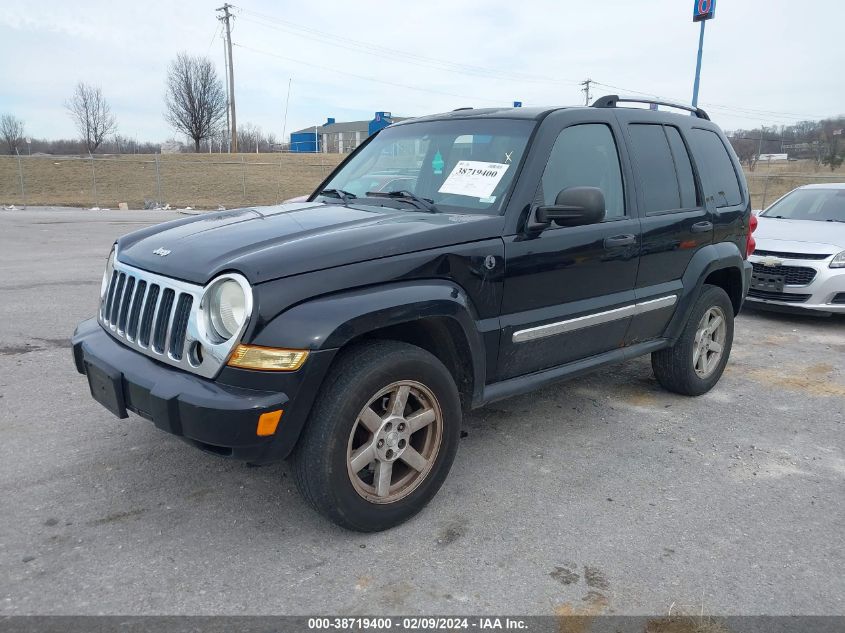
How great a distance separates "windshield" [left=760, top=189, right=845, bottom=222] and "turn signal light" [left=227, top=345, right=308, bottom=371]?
26.5 ft

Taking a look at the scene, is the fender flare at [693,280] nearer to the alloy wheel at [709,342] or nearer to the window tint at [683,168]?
the alloy wheel at [709,342]

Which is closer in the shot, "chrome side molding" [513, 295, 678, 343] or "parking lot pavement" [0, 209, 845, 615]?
"parking lot pavement" [0, 209, 845, 615]

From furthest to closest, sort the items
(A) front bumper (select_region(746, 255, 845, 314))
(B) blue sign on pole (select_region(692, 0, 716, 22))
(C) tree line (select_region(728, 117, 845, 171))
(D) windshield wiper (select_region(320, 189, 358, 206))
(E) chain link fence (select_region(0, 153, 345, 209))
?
1. (E) chain link fence (select_region(0, 153, 345, 209))
2. (C) tree line (select_region(728, 117, 845, 171))
3. (B) blue sign on pole (select_region(692, 0, 716, 22))
4. (A) front bumper (select_region(746, 255, 845, 314))
5. (D) windshield wiper (select_region(320, 189, 358, 206))

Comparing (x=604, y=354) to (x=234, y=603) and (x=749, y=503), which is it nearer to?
(x=749, y=503)

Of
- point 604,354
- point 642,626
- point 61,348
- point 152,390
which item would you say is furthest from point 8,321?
point 642,626

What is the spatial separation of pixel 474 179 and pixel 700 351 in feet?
7.80

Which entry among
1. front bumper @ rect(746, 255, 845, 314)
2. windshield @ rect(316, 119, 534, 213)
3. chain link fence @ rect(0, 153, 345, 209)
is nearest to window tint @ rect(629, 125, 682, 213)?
windshield @ rect(316, 119, 534, 213)

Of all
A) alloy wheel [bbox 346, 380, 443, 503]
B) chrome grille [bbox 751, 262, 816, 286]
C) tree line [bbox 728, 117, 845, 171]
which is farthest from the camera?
tree line [bbox 728, 117, 845, 171]

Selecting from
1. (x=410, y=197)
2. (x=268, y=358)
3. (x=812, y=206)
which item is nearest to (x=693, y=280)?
(x=410, y=197)

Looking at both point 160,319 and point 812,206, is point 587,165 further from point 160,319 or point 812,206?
point 812,206

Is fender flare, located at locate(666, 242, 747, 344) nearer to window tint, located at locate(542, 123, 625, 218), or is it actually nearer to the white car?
window tint, located at locate(542, 123, 625, 218)

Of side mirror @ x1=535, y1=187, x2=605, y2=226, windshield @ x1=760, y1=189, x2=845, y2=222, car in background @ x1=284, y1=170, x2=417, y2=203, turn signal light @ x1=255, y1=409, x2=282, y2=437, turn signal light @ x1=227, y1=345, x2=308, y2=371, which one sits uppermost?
car in background @ x1=284, y1=170, x2=417, y2=203

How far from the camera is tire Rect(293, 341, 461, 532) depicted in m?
2.76

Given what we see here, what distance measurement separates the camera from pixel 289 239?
2.99 meters
